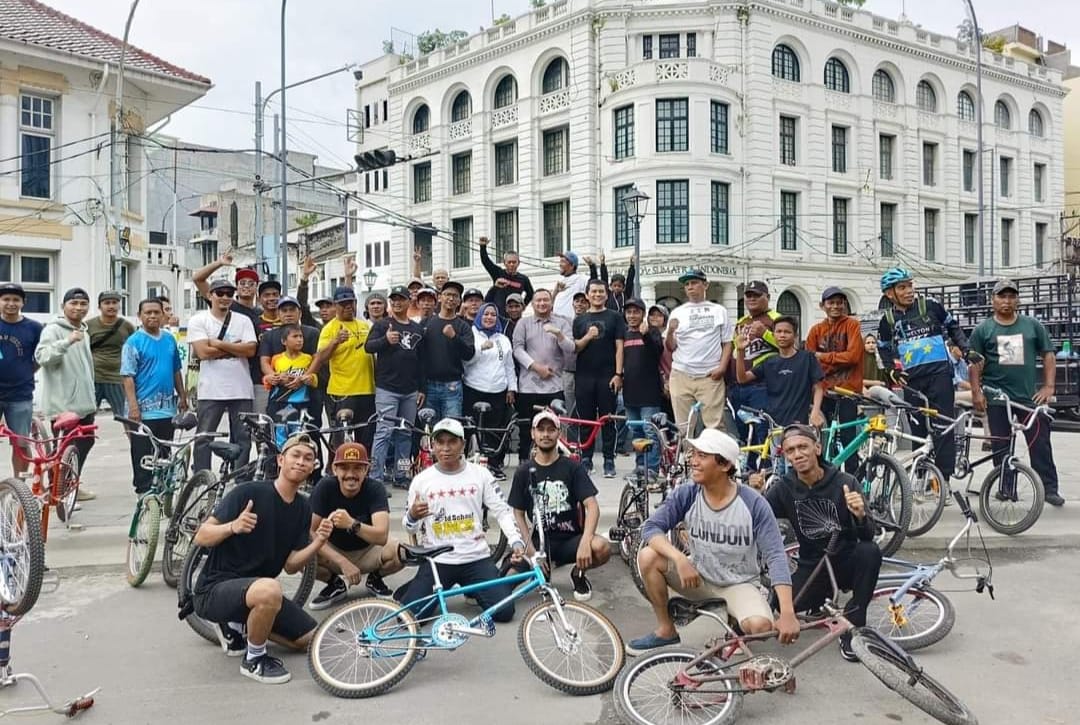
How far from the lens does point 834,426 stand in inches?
273

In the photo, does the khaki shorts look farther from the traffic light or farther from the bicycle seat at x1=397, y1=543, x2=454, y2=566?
the traffic light

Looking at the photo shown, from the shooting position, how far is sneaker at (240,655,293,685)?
4383mm

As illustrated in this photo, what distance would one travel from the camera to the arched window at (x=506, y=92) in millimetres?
36000

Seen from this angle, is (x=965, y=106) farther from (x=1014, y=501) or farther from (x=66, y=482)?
(x=66, y=482)

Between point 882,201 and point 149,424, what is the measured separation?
3458 cm

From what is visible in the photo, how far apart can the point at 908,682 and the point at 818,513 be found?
1051mm

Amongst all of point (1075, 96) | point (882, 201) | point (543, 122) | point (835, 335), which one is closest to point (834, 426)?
point (835, 335)

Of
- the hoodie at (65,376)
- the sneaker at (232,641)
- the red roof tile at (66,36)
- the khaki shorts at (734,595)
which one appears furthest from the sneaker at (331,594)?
the red roof tile at (66,36)

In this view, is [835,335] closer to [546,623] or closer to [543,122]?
[546,623]

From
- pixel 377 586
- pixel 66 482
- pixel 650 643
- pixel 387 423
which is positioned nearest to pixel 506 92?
pixel 387 423

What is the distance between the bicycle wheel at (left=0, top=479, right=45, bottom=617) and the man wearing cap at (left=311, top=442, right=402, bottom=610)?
56.3 inches

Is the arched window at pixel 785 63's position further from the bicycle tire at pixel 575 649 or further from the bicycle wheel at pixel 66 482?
the bicycle tire at pixel 575 649

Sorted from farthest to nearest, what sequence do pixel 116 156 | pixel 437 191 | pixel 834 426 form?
pixel 437 191, pixel 116 156, pixel 834 426

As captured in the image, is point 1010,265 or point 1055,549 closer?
point 1055,549
